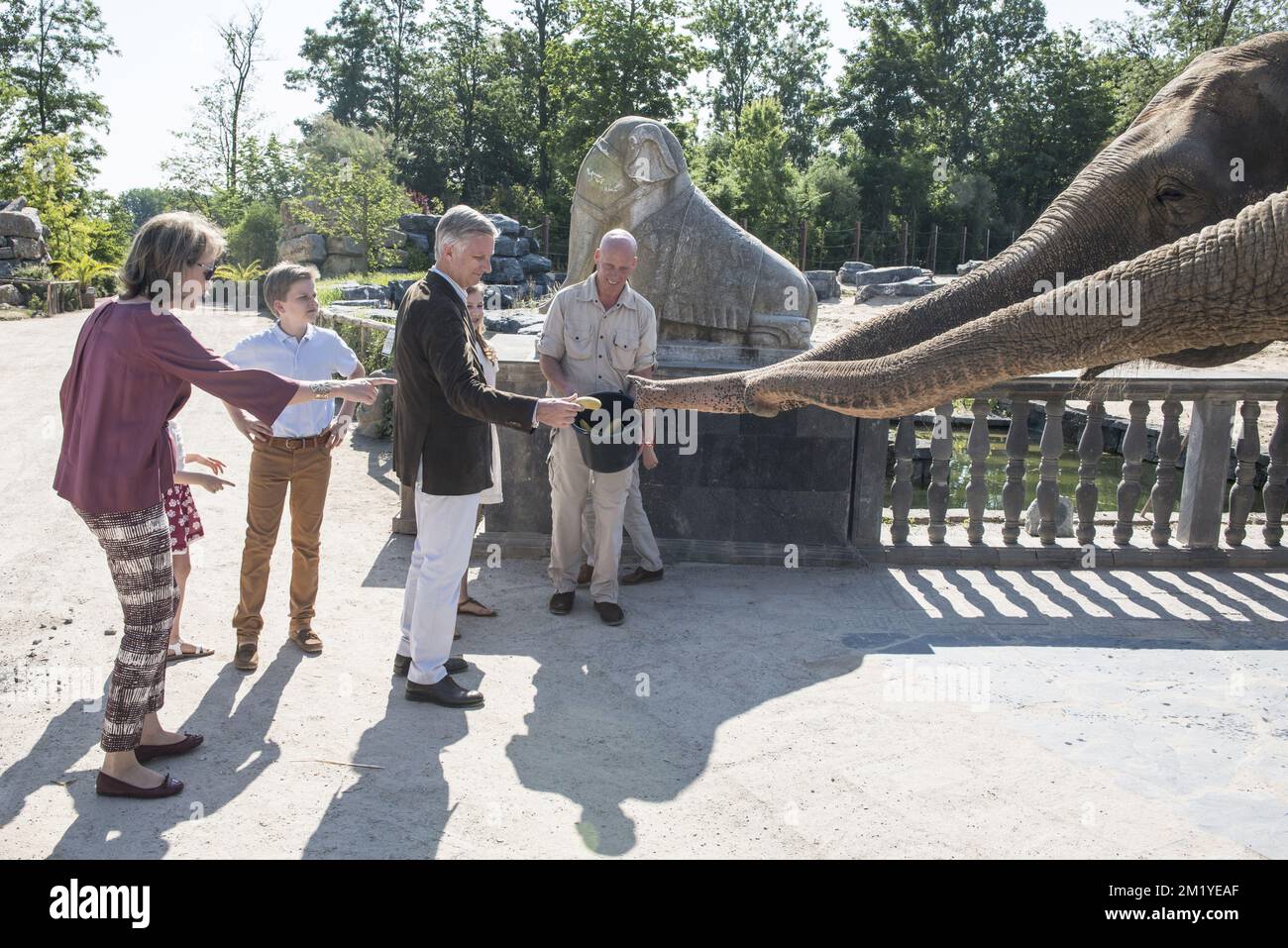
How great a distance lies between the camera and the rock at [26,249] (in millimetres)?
30422

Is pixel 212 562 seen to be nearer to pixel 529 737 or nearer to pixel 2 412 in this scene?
pixel 529 737

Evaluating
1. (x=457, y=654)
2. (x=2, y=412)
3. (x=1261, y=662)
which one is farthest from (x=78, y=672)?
(x=2, y=412)

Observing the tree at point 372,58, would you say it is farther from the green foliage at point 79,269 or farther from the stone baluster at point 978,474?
the stone baluster at point 978,474

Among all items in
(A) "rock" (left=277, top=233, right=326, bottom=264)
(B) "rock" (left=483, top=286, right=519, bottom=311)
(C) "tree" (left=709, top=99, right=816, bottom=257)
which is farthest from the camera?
(A) "rock" (left=277, top=233, right=326, bottom=264)

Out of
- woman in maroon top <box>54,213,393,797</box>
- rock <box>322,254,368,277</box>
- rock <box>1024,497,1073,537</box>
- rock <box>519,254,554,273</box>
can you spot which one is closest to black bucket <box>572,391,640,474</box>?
woman in maroon top <box>54,213,393,797</box>

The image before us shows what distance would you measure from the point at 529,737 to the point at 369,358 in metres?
10.3

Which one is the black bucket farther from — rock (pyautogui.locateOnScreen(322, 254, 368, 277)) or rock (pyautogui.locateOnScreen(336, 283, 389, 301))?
rock (pyautogui.locateOnScreen(322, 254, 368, 277))

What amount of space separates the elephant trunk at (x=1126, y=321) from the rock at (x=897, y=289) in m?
26.9

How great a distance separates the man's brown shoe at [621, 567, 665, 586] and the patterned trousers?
3366 millimetres

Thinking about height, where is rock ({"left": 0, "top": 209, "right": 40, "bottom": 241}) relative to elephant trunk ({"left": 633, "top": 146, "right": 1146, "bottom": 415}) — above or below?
above

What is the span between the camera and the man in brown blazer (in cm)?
488

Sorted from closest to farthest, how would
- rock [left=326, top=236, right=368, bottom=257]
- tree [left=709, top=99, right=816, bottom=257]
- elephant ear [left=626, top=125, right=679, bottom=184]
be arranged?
elephant ear [left=626, top=125, right=679, bottom=184] < tree [left=709, top=99, right=816, bottom=257] < rock [left=326, top=236, right=368, bottom=257]

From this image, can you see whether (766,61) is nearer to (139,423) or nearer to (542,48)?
(542,48)

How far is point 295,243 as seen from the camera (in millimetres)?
37656
